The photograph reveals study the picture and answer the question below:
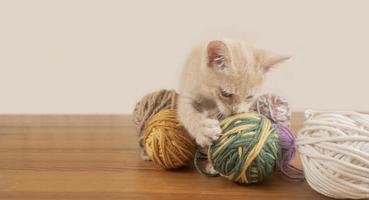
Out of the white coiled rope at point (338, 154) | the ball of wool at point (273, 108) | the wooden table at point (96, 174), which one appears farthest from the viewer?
the ball of wool at point (273, 108)

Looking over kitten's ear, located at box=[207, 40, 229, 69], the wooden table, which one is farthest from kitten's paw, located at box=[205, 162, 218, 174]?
kitten's ear, located at box=[207, 40, 229, 69]

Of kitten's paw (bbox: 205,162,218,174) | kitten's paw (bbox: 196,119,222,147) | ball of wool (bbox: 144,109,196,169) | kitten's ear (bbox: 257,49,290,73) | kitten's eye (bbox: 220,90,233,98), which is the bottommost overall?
kitten's paw (bbox: 205,162,218,174)

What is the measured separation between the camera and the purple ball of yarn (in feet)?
3.54

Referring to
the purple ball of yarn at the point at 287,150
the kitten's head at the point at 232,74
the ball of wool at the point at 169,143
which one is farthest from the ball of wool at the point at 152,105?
the purple ball of yarn at the point at 287,150

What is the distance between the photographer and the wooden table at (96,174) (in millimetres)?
1015

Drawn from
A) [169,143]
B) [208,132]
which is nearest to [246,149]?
[208,132]

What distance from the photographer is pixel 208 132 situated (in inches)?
40.1

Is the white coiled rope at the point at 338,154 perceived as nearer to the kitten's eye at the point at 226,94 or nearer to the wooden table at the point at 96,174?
the wooden table at the point at 96,174

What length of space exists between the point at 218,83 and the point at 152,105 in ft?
0.78

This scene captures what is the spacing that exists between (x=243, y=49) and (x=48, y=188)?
1.80 ft

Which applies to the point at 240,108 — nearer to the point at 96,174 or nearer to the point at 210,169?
the point at 210,169

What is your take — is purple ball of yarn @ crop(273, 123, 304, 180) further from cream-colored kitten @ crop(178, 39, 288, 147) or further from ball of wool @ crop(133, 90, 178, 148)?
ball of wool @ crop(133, 90, 178, 148)

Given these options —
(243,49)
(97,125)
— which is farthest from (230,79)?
(97,125)

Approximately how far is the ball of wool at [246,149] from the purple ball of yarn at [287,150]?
0.16ft
